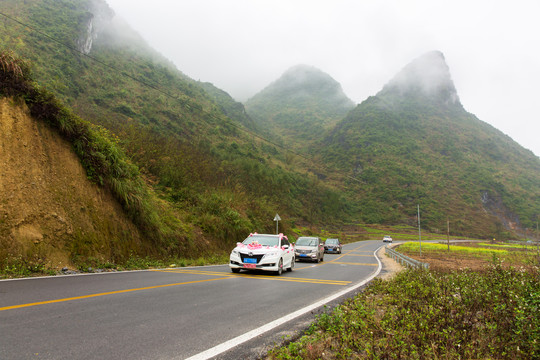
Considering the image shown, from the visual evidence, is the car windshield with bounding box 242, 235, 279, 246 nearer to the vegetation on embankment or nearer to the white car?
the white car

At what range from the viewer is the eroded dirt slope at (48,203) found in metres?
9.40

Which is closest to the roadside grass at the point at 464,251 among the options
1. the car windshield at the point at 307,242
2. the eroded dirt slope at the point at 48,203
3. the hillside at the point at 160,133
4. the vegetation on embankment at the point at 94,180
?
the hillside at the point at 160,133

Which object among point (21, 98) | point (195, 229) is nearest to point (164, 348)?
point (21, 98)

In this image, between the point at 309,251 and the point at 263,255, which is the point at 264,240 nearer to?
the point at 263,255

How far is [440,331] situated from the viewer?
4273 millimetres

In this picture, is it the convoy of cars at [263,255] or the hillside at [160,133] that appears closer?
the convoy of cars at [263,255]

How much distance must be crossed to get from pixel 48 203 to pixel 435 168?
138663mm

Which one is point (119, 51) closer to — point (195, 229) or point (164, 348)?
point (195, 229)

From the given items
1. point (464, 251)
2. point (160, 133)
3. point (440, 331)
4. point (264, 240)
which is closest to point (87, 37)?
point (160, 133)

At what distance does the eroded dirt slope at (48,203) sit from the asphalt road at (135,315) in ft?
6.50

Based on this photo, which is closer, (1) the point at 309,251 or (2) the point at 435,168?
(1) the point at 309,251

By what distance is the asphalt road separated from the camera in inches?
142

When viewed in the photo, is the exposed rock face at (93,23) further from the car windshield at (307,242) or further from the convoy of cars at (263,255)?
the convoy of cars at (263,255)

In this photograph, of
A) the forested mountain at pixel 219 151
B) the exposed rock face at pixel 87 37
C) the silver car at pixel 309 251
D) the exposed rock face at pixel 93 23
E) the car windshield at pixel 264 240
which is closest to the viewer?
the car windshield at pixel 264 240
